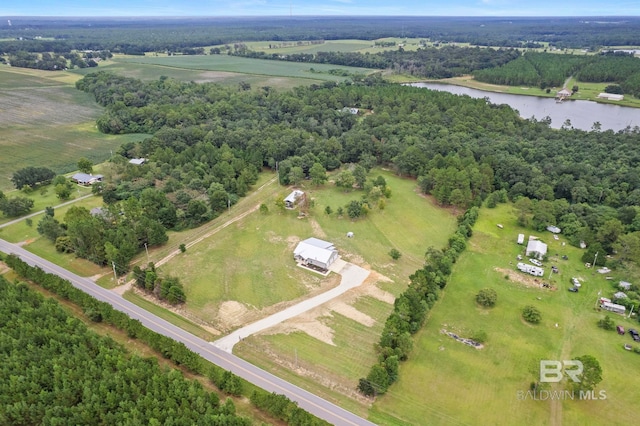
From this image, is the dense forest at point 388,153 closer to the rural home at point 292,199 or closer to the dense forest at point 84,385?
the rural home at point 292,199

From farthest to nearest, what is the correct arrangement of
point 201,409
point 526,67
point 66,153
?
point 526,67 → point 66,153 → point 201,409

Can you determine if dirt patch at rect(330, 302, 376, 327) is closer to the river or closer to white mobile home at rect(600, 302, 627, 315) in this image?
white mobile home at rect(600, 302, 627, 315)

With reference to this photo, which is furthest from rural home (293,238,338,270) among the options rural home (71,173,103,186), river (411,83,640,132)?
river (411,83,640,132)

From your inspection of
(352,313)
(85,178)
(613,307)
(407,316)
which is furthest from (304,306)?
(85,178)

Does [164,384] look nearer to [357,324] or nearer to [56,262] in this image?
[357,324]

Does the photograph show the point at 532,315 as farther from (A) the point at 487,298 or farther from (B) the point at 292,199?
(B) the point at 292,199

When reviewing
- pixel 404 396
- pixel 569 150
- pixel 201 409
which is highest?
pixel 569 150

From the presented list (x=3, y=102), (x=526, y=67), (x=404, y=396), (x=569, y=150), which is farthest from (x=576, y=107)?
(x=3, y=102)

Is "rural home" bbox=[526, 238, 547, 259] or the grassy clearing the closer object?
the grassy clearing
